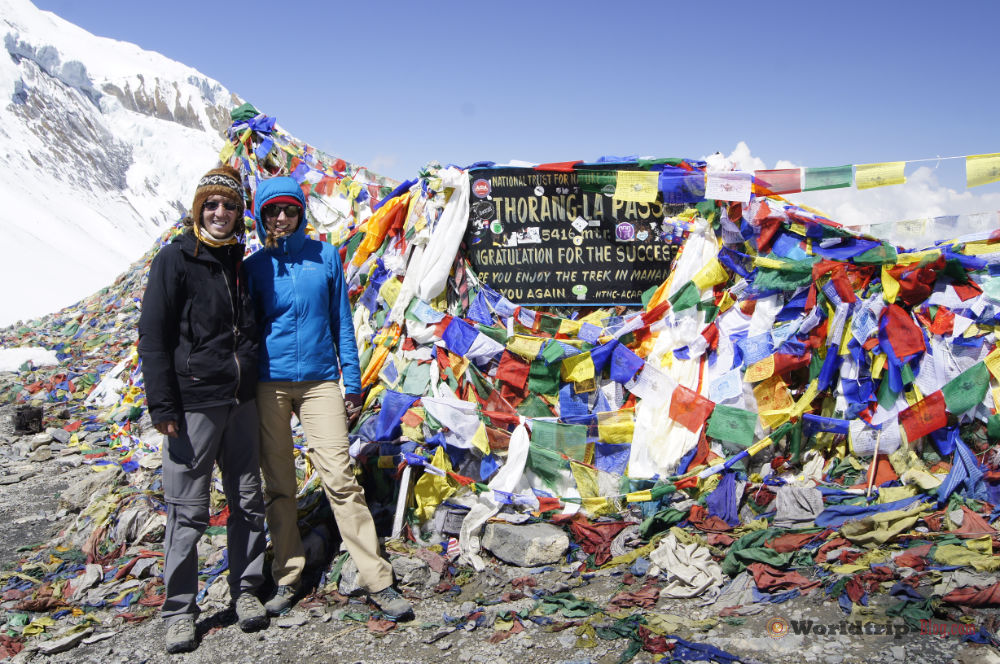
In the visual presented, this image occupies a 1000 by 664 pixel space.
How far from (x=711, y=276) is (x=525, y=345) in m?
1.58

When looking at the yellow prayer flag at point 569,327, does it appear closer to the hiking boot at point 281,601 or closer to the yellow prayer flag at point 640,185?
the yellow prayer flag at point 640,185

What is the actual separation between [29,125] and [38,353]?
43.5 metres

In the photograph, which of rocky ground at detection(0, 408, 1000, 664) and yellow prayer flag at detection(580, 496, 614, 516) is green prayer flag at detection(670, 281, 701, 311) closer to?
yellow prayer flag at detection(580, 496, 614, 516)

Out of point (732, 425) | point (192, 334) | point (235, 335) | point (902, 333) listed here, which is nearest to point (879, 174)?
point (902, 333)

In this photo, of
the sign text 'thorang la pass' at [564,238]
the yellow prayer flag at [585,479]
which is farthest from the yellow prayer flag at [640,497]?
the sign text 'thorang la pass' at [564,238]

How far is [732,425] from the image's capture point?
17.3ft

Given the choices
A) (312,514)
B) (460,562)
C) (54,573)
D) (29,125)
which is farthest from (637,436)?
(29,125)

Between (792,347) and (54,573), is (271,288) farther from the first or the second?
(792,347)

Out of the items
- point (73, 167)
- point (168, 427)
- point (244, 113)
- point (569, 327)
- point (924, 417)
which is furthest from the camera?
point (73, 167)

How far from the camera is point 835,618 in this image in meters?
3.55

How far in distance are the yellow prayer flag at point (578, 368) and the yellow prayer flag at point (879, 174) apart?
→ 8.59 ft

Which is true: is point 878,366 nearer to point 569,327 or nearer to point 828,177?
point 828,177

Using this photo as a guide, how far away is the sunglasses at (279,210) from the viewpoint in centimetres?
399

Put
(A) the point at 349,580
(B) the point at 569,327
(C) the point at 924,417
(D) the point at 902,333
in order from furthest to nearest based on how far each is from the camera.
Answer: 1. (B) the point at 569,327
2. (D) the point at 902,333
3. (C) the point at 924,417
4. (A) the point at 349,580
